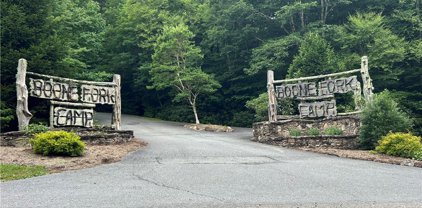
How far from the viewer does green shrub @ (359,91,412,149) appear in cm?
1438

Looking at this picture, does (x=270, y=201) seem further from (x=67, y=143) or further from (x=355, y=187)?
(x=67, y=143)

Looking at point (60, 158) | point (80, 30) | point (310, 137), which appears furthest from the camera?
point (80, 30)

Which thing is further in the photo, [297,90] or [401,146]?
[297,90]

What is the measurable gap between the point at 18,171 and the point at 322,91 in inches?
507

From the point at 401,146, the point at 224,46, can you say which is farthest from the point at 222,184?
the point at 224,46

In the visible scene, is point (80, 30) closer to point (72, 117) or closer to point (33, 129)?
point (72, 117)

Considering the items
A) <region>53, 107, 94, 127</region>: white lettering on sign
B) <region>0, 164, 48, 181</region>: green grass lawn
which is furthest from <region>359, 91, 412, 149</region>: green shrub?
<region>0, 164, 48, 181</region>: green grass lawn

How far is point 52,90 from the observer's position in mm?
14977

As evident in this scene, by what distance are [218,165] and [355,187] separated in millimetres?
3771

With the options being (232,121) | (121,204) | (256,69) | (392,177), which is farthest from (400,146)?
(232,121)

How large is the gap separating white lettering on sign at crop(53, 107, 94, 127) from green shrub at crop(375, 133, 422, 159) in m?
10.3

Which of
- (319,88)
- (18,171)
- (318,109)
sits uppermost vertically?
(319,88)

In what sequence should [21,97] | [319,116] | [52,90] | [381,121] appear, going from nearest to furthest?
[21,97], [381,121], [52,90], [319,116]

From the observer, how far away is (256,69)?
2920cm
